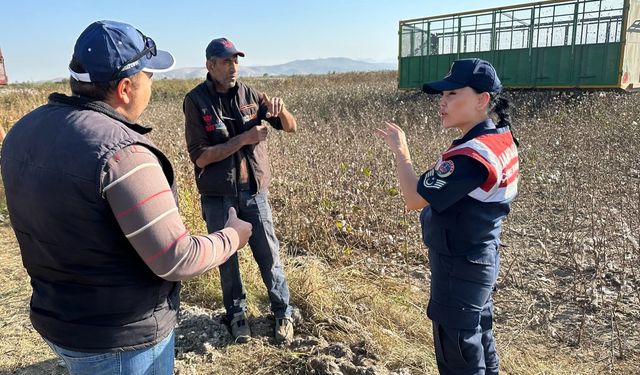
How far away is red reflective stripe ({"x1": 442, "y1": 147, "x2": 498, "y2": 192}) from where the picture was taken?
2057 mm

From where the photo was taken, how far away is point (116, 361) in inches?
64.1

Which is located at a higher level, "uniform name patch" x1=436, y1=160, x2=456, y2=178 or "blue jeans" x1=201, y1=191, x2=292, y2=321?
"uniform name patch" x1=436, y1=160, x2=456, y2=178

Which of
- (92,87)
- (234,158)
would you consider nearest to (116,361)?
(92,87)

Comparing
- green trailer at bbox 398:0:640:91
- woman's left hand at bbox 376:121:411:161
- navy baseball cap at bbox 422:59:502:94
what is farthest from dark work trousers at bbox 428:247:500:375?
green trailer at bbox 398:0:640:91

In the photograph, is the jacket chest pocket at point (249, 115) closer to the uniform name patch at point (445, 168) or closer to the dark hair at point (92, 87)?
the uniform name patch at point (445, 168)

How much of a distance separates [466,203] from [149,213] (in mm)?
1381

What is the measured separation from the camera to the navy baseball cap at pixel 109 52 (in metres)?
1.51

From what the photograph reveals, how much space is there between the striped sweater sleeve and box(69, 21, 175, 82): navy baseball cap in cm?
27

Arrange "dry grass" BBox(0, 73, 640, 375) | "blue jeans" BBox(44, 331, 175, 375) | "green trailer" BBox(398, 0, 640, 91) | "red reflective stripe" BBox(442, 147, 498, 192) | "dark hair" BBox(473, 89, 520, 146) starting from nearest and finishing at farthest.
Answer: "blue jeans" BBox(44, 331, 175, 375)
"red reflective stripe" BBox(442, 147, 498, 192)
"dark hair" BBox(473, 89, 520, 146)
"dry grass" BBox(0, 73, 640, 375)
"green trailer" BBox(398, 0, 640, 91)

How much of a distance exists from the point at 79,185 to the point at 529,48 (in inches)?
588

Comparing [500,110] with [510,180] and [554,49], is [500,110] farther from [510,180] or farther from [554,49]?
[554,49]

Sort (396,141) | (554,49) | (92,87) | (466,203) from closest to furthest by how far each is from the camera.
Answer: (92,87), (466,203), (396,141), (554,49)

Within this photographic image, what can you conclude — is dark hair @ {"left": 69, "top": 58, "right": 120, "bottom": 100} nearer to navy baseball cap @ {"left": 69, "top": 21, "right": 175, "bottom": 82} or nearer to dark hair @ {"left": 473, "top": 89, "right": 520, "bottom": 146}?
navy baseball cap @ {"left": 69, "top": 21, "right": 175, "bottom": 82}

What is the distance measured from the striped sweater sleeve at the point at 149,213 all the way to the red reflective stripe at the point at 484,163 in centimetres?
117
